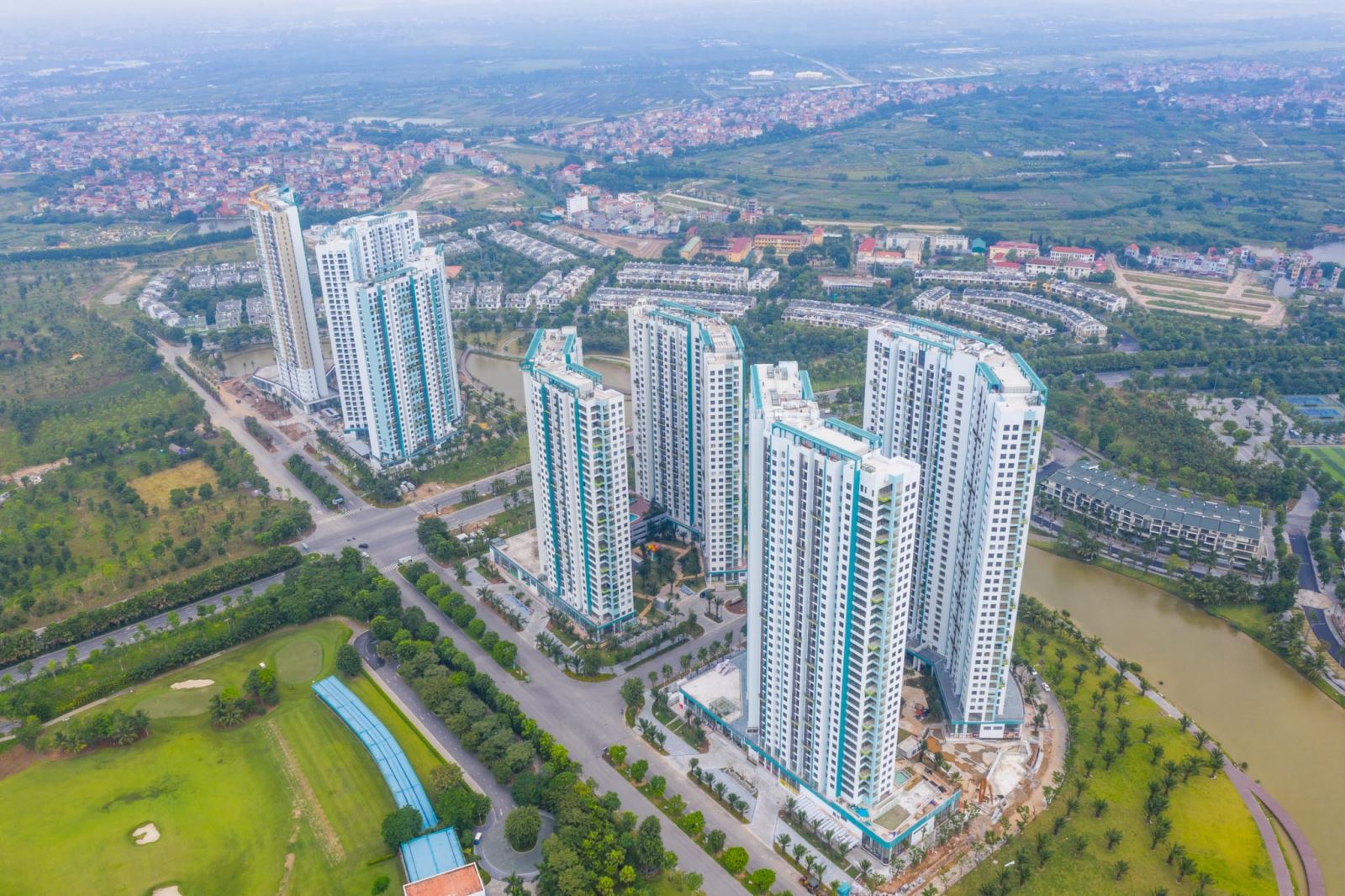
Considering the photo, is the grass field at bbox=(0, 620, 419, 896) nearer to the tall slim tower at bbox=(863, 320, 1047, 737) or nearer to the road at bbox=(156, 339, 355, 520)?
the road at bbox=(156, 339, 355, 520)

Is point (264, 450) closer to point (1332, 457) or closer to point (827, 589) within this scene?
point (827, 589)

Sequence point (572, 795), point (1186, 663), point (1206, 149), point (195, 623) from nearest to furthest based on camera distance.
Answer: point (572, 795)
point (1186, 663)
point (195, 623)
point (1206, 149)

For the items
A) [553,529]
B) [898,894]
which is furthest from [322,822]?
[898,894]

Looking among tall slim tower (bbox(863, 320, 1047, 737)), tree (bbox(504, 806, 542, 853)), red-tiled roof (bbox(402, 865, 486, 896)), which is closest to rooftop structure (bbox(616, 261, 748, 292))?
tall slim tower (bbox(863, 320, 1047, 737))

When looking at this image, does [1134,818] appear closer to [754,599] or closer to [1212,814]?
[1212,814]

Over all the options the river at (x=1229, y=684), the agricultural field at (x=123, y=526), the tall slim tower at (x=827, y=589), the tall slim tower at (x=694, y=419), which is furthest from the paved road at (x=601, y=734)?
the river at (x=1229, y=684)

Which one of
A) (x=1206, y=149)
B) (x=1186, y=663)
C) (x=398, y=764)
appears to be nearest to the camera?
(x=398, y=764)

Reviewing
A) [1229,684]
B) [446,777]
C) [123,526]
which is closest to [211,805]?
[446,777]
